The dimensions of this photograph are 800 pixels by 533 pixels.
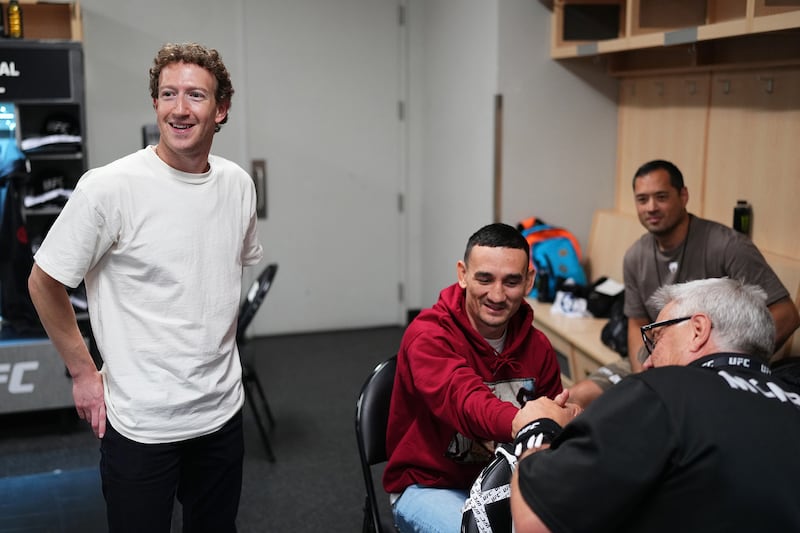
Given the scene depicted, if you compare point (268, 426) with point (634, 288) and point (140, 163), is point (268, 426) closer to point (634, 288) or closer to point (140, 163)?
point (634, 288)

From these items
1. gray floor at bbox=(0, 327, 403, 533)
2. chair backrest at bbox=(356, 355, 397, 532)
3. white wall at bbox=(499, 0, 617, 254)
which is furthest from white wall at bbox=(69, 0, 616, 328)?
chair backrest at bbox=(356, 355, 397, 532)

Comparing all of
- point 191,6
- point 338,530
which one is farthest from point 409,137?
point 338,530

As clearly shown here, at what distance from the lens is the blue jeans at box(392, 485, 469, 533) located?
1.77 metres

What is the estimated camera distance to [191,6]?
4949 millimetres

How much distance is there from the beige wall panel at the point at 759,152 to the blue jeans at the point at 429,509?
6.93 feet

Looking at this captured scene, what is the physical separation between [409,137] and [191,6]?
5.28 feet

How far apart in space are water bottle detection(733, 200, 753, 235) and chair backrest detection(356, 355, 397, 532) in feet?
6.72

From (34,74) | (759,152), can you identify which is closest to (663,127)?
(759,152)

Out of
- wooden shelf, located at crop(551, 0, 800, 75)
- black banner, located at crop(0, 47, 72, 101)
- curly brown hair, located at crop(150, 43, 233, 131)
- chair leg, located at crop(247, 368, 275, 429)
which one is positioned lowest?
chair leg, located at crop(247, 368, 275, 429)

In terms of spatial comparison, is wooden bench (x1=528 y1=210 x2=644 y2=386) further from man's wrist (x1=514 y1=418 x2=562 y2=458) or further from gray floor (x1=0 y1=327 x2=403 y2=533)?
man's wrist (x1=514 y1=418 x2=562 y2=458)

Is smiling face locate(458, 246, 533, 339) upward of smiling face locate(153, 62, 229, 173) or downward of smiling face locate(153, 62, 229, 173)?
downward

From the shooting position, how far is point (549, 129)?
4.38 meters

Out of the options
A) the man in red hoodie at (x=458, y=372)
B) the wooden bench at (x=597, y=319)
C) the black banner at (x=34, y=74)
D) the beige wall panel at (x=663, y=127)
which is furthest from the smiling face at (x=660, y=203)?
the black banner at (x=34, y=74)

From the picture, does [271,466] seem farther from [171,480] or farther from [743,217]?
[743,217]
